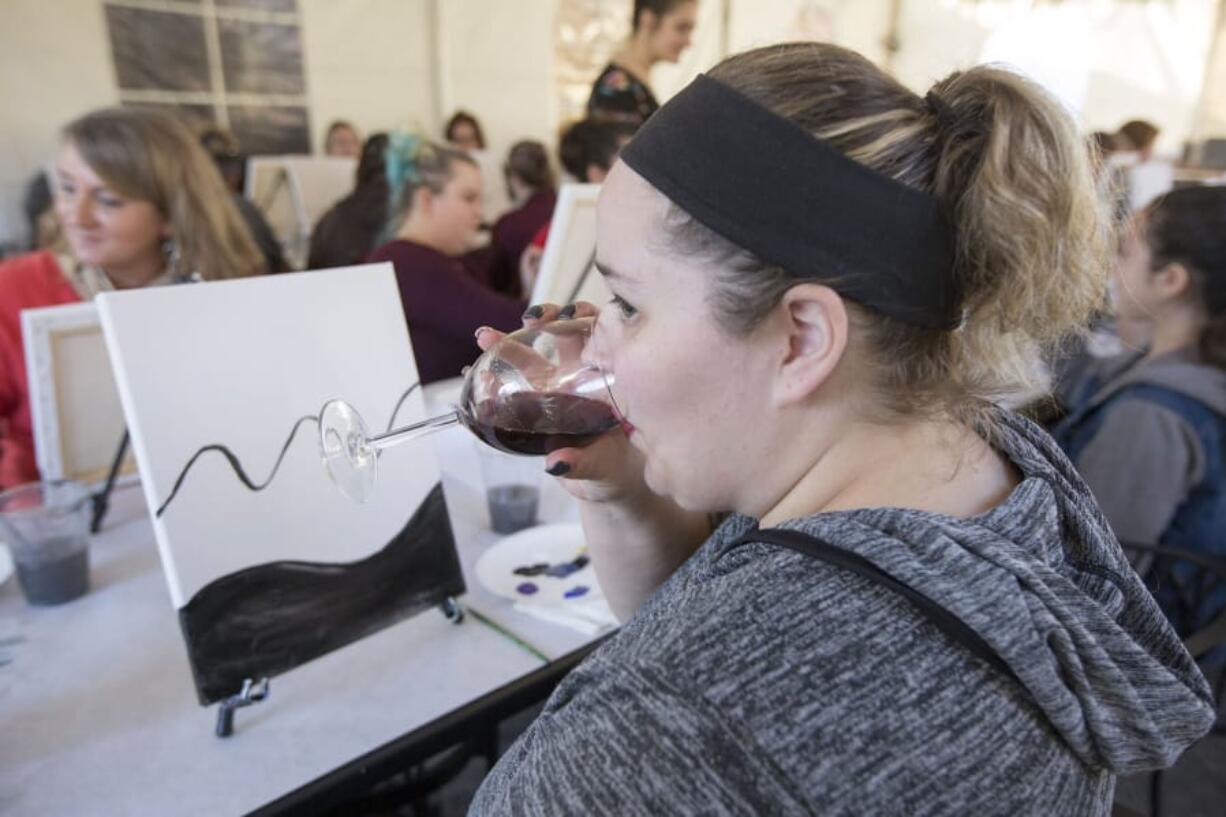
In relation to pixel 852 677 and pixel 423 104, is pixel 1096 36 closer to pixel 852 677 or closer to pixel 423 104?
pixel 423 104

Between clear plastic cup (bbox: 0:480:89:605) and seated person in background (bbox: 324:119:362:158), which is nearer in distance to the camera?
clear plastic cup (bbox: 0:480:89:605)

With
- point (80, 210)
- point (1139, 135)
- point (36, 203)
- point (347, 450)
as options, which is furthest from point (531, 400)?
point (1139, 135)

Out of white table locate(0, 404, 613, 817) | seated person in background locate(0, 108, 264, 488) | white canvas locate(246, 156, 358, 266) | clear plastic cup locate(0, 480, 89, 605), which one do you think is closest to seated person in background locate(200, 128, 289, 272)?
white canvas locate(246, 156, 358, 266)

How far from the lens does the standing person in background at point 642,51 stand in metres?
2.90

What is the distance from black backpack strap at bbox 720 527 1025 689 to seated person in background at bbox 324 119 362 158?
548cm

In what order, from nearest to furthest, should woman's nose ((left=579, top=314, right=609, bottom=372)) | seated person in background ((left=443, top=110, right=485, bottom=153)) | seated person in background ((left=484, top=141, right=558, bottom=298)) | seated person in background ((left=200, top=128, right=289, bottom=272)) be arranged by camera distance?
woman's nose ((left=579, top=314, right=609, bottom=372)) → seated person in background ((left=200, top=128, right=289, bottom=272)) → seated person in background ((left=484, top=141, right=558, bottom=298)) → seated person in background ((left=443, top=110, right=485, bottom=153))

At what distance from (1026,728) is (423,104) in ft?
20.5

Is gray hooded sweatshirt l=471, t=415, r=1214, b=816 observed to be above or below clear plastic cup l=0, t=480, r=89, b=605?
above

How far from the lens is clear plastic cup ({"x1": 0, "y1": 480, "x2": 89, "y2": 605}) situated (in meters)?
1.08

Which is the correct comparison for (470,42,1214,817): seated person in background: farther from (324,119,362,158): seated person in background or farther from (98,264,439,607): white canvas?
(324,119,362,158): seated person in background

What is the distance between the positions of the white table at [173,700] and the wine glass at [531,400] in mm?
240

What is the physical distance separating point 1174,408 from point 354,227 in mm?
2545

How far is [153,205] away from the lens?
1839 millimetres

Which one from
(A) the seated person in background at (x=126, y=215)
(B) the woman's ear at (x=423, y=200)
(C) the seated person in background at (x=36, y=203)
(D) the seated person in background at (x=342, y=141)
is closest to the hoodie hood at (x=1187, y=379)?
(B) the woman's ear at (x=423, y=200)
